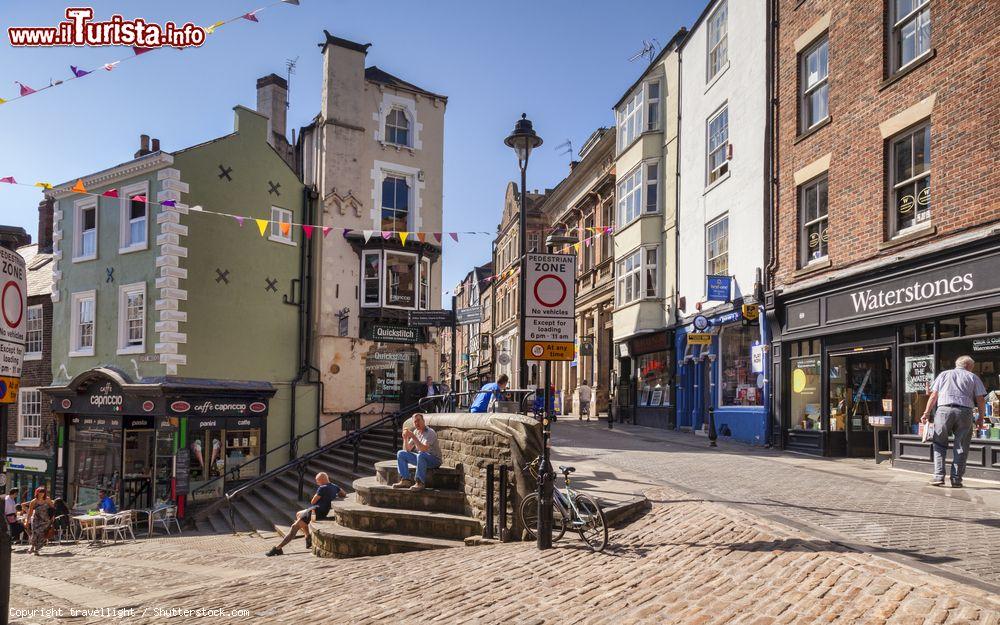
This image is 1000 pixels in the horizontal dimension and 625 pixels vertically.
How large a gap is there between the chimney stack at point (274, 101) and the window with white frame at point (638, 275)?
13958 millimetres

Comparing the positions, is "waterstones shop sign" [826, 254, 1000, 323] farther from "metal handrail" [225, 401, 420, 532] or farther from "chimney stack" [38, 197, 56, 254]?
"chimney stack" [38, 197, 56, 254]

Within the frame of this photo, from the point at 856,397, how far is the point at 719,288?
17.2ft

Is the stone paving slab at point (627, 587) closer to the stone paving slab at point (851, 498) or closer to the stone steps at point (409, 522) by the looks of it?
the stone paving slab at point (851, 498)

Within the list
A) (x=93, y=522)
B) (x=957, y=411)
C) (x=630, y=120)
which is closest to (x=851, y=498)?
(x=957, y=411)

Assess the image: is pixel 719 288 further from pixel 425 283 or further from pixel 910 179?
pixel 425 283

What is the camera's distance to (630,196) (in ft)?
91.3

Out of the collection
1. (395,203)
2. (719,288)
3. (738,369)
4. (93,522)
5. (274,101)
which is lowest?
(93,522)

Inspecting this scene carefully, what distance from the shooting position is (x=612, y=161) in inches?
1220

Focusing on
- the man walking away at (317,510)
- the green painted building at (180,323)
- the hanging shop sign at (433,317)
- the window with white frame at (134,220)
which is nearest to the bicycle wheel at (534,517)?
the man walking away at (317,510)

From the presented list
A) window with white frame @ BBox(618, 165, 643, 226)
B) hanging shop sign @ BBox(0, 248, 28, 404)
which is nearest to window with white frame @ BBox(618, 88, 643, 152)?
window with white frame @ BBox(618, 165, 643, 226)

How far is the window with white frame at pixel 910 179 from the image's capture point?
13.4 meters

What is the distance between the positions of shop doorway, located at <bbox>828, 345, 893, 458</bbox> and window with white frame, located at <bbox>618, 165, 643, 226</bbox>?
12.1 metres

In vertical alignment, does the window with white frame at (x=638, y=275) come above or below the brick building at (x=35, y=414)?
above

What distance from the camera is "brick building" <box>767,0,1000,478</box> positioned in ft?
39.5
